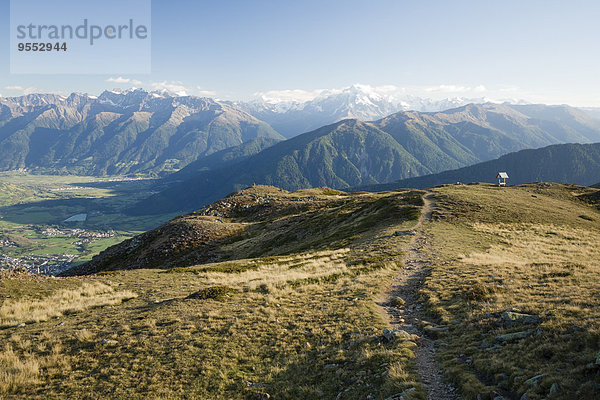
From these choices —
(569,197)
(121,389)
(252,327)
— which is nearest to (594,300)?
(252,327)

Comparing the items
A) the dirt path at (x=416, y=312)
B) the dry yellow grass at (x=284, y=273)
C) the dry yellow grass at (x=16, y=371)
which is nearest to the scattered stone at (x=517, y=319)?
the dirt path at (x=416, y=312)

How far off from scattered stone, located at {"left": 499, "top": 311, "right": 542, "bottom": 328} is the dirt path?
3.82 m

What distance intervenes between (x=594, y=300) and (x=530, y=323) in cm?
456

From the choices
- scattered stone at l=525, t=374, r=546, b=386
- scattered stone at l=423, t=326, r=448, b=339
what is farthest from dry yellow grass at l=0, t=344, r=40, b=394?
scattered stone at l=525, t=374, r=546, b=386

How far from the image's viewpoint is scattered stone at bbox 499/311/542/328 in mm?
13773

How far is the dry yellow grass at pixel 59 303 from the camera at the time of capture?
1888 centimetres

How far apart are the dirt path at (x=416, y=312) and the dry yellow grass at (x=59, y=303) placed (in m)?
21.5

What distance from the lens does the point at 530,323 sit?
44.9 ft

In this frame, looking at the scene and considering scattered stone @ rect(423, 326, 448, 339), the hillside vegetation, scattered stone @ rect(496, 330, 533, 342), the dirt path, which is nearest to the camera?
the dirt path

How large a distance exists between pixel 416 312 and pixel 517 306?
5.59 m

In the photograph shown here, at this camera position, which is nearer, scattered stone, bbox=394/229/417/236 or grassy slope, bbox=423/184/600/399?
grassy slope, bbox=423/184/600/399

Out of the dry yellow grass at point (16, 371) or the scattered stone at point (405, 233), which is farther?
the scattered stone at point (405, 233)

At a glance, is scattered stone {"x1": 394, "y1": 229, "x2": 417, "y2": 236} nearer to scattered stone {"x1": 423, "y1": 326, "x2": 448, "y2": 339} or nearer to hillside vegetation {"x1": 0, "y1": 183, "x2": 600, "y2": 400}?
hillside vegetation {"x1": 0, "y1": 183, "x2": 600, "y2": 400}

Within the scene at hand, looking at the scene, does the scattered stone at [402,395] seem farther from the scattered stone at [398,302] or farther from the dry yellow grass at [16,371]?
the dry yellow grass at [16,371]
